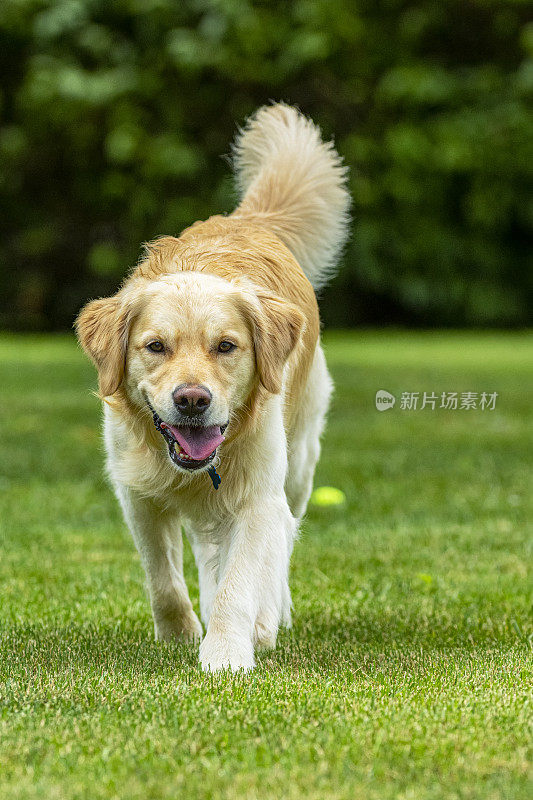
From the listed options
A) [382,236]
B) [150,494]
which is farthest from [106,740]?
[382,236]

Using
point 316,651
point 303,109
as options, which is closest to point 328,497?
point 316,651

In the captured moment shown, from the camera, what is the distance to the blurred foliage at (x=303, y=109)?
88.2ft

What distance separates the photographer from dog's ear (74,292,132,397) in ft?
13.0

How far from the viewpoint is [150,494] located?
13.5ft

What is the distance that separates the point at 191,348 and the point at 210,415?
0.26 metres

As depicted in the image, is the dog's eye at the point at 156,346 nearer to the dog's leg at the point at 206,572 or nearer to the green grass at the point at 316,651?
the dog's leg at the point at 206,572

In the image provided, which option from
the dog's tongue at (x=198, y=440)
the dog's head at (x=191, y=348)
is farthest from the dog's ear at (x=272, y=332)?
the dog's tongue at (x=198, y=440)

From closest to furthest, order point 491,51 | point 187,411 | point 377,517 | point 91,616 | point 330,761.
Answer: point 330,761, point 187,411, point 91,616, point 377,517, point 491,51

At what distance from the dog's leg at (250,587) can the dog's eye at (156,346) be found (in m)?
0.62

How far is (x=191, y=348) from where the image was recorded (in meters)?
3.76

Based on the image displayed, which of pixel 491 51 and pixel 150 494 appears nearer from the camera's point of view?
pixel 150 494

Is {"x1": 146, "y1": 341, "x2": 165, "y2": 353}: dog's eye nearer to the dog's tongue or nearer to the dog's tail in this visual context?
the dog's tongue

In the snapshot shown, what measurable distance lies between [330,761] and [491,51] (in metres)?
29.2

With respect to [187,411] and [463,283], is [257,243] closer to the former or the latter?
[187,411]
